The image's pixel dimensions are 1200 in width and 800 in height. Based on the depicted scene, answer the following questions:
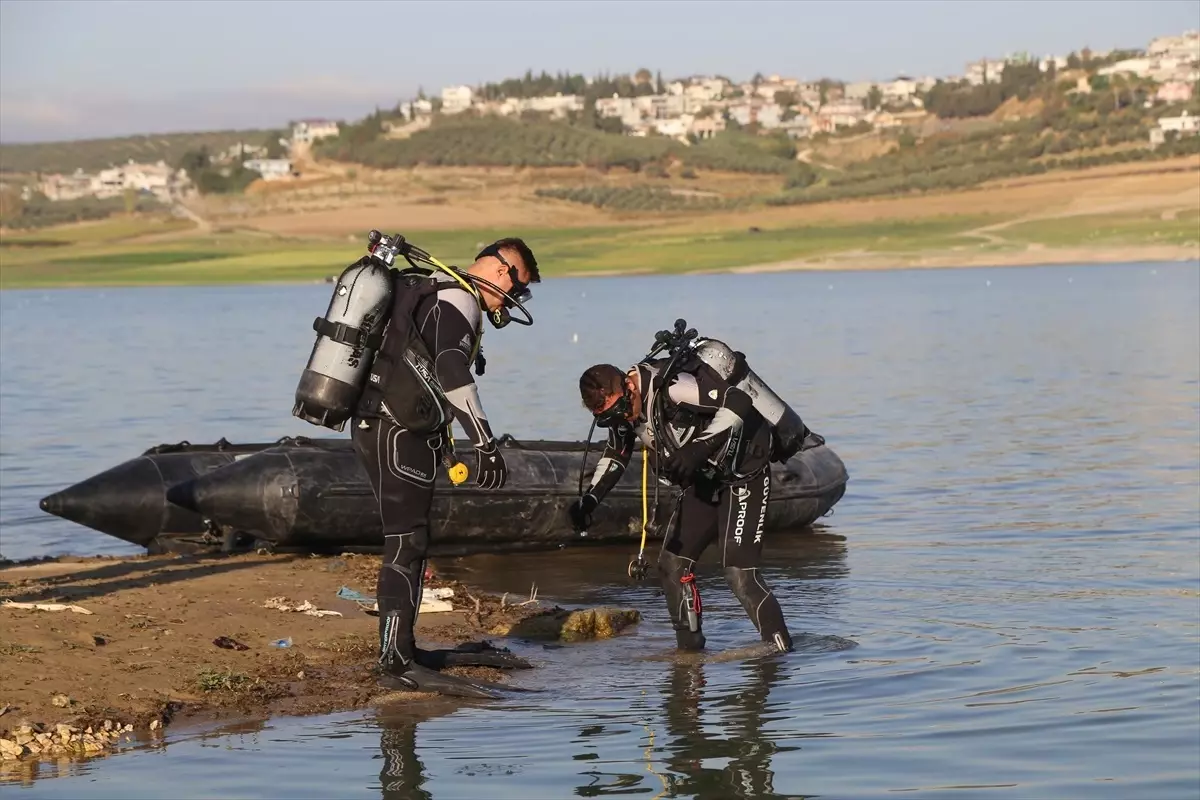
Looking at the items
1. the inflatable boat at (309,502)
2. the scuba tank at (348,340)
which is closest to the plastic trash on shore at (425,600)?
the inflatable boat at (309,502)

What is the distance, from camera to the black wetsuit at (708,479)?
10.2 metres

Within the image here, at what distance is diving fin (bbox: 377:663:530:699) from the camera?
988cm

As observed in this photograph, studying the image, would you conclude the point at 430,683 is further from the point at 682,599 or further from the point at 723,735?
the point at 682,599

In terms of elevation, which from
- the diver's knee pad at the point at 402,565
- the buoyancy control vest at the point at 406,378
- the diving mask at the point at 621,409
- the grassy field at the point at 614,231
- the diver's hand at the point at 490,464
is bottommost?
the grassy field at the point at 614,231

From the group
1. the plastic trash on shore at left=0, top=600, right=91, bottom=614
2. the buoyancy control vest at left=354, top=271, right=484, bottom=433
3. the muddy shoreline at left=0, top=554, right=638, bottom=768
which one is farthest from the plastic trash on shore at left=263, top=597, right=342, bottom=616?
the buoyancy control vest at left=354, top=271, right=484, bottom=433

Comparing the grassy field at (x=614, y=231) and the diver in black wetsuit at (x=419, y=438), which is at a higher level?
the diver in black wetsuit at (x=419, y=438)

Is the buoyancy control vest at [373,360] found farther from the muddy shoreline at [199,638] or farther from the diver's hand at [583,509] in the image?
the muddy shoreline at [199,638]

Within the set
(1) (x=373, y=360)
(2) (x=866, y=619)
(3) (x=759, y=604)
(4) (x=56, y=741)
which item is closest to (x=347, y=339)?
(1) (x=373, y=360)

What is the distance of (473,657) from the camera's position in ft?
35.0

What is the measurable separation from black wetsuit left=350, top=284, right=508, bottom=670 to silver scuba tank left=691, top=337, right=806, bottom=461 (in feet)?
4.78

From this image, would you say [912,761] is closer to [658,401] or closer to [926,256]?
[658,401]

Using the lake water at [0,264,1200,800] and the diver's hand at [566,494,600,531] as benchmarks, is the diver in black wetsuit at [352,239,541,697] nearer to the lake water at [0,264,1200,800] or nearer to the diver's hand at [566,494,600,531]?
the lake water at [0,264,1200,800]

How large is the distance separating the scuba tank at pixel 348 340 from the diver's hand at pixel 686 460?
1929 mm

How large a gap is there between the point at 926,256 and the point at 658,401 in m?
101
